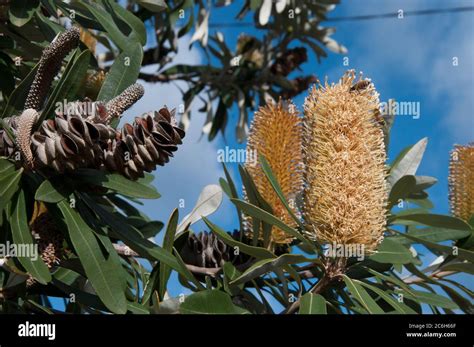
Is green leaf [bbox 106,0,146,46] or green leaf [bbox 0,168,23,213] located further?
green leaf [bbox 106,0,146,46]

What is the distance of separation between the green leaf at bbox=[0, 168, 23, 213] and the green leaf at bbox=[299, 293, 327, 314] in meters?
0.51

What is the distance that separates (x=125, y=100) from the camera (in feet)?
3.69

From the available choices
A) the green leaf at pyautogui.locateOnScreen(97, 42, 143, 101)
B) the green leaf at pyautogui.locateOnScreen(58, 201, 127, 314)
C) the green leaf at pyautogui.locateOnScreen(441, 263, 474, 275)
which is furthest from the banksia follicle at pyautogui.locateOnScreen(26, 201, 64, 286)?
the green leaf at pyautogui.locateOnScreen(441, 263, 474, 275)

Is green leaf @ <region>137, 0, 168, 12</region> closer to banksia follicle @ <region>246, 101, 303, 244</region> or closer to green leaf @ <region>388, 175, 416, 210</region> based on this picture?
banksia follicle @ <region>246, 101, 303, 244</region>

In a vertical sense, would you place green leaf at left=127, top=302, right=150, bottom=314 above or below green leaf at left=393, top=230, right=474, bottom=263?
below

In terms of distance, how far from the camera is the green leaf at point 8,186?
108 cm

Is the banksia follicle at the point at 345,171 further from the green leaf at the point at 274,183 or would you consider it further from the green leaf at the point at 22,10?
the green leaf at the point at 22,10

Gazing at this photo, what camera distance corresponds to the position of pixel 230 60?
3.39 m

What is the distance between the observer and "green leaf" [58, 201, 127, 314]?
109 centimetres

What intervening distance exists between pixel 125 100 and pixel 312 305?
47 centimetres

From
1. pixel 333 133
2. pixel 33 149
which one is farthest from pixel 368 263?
pixel 33 149

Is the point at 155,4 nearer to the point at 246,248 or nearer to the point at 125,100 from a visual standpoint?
the point at 125,100
